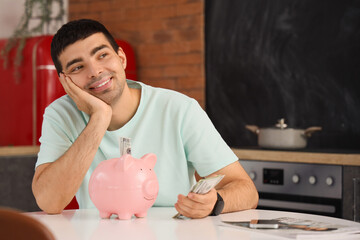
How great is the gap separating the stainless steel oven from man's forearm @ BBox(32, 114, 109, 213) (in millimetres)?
1336

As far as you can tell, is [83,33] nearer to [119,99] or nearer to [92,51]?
[92,51]

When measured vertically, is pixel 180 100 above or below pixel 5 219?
above

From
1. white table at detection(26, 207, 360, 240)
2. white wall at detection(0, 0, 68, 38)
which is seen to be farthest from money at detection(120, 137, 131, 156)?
white wall at detection(0, 0, 68, 38)

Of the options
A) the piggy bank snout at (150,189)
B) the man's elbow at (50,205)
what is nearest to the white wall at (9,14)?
the man's elbow at (50,205)

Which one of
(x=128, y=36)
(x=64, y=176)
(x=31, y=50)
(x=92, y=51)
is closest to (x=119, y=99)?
(x=92, y=51)

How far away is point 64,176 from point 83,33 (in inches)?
20.4

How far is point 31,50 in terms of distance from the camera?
3621mm

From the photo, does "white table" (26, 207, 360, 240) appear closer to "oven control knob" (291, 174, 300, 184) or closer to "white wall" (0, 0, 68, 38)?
"oven control knob" (291, 174, 300, 184)

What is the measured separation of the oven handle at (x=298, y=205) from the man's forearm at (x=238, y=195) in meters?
0.99

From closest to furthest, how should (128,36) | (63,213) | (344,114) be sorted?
(63,213), (344,114), (128,36)

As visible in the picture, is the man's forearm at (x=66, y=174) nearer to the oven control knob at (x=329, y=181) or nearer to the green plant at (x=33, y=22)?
the oven control knob at (x=329, y=181)

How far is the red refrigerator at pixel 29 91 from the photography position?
3596mm

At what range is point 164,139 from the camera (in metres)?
1.94

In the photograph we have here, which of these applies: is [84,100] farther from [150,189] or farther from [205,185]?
[205,185]
